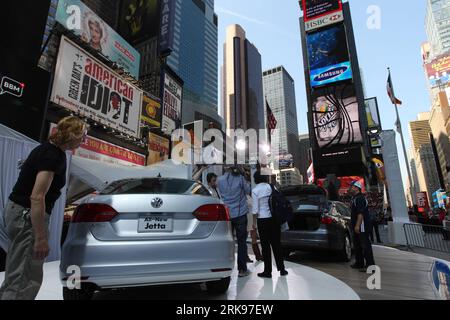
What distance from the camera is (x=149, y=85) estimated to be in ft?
88.9

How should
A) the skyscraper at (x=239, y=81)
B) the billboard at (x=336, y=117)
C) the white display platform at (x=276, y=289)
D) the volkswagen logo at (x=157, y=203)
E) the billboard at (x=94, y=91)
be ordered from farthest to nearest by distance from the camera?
the skyscraper at (x=239, y=81)
the billboard at (x=336, y=117)
the billboard at (x=94, y=91)
the white display platform at (x=276, y=289)
the volkswagen logo at (x=157, y=203)

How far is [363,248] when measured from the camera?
497 cm

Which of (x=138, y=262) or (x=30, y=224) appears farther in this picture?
(x=138, y=262)

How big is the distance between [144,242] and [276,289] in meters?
2.09

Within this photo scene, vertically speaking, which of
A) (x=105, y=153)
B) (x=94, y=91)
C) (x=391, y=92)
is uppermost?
(x=391, y=92)

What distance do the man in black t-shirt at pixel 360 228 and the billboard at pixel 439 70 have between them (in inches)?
5279

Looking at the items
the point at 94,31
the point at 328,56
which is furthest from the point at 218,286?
the point at 328,56

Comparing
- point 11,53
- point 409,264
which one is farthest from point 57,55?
point 409,264

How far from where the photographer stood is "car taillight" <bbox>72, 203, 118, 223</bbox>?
252 cm

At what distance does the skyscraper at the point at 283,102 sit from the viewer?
436 ft

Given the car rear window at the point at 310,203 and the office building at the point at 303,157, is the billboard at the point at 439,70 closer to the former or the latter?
the office building at the point at 303,157

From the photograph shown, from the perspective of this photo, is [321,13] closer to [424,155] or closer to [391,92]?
[391,92]

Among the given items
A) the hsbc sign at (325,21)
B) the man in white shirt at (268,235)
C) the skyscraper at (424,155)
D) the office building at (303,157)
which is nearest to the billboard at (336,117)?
the hsbc sign at (325,21)
